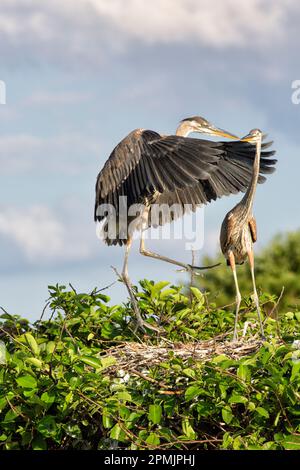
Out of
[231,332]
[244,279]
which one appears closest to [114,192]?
[231,332]

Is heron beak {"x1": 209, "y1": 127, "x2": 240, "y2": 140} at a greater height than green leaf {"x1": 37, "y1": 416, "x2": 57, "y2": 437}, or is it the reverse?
heron beak {"x1": 209, "y1": 127, "x2": 240, "y2": 140}

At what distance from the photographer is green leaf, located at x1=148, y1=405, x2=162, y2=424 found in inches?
188

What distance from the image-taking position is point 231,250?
678 cm

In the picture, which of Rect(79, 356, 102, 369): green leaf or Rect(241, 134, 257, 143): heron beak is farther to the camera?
Rect(241, 134, 257, 143): heron beak

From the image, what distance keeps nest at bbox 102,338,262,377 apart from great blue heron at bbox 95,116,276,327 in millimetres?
655

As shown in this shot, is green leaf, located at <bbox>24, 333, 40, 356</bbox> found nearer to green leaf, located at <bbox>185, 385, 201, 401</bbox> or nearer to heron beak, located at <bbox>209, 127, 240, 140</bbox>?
green leaf, located at <bbox>185, 385, 201, 401</bbox>

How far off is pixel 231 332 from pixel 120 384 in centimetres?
178

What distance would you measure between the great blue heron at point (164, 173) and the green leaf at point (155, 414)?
175 cm

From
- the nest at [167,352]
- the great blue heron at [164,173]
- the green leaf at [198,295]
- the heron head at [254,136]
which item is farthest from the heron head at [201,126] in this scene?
the nest at [167,352]

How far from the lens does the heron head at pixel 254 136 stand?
686cm

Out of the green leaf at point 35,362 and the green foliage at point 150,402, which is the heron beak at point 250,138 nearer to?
the green foliage at point 150,402

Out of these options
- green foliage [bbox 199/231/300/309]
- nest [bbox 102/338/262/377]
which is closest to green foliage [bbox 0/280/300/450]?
nest [bbox 102/338/262/377]
